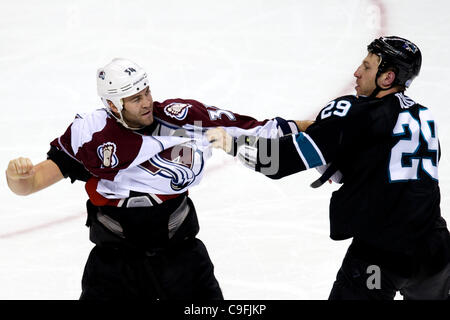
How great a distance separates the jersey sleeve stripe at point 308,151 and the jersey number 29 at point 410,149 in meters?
0.26

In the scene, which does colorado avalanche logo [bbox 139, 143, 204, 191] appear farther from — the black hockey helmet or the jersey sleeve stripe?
the black hockey helmet

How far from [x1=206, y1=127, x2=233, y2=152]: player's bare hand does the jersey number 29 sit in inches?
23.0

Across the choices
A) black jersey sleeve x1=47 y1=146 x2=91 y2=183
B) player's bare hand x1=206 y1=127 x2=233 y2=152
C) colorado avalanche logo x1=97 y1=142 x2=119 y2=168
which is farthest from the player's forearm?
player's bare hand x1=206 y1=127 x2=233 y2=152

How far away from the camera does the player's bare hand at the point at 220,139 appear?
8.47 feet

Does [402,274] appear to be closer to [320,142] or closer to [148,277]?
[320,142]

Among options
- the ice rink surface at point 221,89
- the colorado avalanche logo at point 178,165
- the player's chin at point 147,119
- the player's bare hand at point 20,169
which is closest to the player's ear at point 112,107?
the player's chin at point 147,119

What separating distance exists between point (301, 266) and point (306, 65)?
2228 mm

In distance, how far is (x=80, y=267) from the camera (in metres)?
3.71

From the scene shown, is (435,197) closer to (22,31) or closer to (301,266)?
(301,266)

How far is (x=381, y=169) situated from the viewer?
254 centimetres

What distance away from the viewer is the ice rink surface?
3.69 meters

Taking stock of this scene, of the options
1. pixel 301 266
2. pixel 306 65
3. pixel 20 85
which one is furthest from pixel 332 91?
pixel 20 85

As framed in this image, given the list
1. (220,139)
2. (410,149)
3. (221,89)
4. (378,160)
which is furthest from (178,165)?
(221,89)

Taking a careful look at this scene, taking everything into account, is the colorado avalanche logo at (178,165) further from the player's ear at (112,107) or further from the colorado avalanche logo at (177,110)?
the player's ear at (112,107)
